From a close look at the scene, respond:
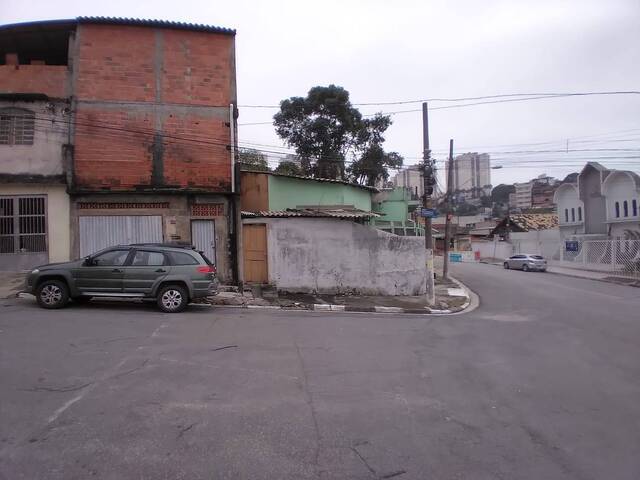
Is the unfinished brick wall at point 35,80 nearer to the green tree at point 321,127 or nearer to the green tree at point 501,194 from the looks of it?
the green tree at point 321,127

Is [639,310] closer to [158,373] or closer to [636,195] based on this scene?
[158,373]

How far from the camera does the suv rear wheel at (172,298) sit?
11.6 m

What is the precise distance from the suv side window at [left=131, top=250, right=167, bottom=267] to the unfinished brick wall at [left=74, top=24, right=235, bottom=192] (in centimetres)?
506

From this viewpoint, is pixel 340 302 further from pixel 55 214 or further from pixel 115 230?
pixel 55 214

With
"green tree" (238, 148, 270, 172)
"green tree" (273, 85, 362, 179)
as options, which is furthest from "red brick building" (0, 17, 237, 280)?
"green tree" (273, 85, 362, 179)

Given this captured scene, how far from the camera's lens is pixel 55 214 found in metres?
15.6

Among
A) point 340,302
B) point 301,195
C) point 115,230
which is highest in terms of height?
point 301,195

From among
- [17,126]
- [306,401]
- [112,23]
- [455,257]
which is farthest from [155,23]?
[455,257]

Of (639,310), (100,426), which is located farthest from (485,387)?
(639,310)

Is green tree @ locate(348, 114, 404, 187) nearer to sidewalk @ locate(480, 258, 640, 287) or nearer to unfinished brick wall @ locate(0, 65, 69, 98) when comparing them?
sidewalk @ locate(480, 258, 640, 287)

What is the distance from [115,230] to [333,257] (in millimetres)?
7196

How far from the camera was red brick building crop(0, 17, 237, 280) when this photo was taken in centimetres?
1570

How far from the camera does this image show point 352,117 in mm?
35562

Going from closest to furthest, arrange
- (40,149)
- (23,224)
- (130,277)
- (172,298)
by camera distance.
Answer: (130,277)
(172,298)
(23,224)
(40,149)
